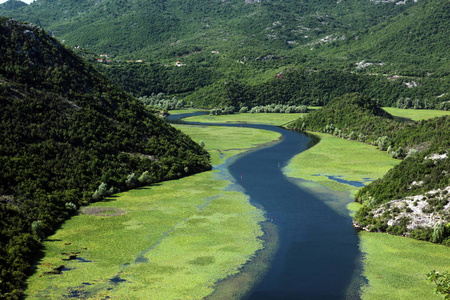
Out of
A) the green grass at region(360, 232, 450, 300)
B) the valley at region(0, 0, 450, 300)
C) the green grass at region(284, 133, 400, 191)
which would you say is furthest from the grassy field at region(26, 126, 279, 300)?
the green grass at region(284, 133, 400, 191)

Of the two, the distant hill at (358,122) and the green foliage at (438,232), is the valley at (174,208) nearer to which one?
the green foliage at (438,232)

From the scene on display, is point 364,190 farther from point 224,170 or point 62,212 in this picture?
point 62,212

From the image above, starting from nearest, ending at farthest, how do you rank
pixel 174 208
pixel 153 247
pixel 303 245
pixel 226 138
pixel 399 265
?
pixel 399 265, pixel 153 247, pixel 303 245, pixel 174 208, pixel 226 138

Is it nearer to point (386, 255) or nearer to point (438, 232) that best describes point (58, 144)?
point (386, 255)

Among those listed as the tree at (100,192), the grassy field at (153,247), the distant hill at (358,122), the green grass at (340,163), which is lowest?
the grassy field at (153,247)

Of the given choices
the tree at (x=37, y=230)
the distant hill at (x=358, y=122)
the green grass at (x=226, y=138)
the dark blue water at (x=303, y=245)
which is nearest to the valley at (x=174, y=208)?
the tree at (x=37, y=230)

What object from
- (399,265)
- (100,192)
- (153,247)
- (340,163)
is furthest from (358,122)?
(153,247)
